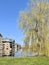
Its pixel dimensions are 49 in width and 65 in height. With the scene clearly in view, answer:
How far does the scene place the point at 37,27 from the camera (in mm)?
25578

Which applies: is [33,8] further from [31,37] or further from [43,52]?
[43,52]

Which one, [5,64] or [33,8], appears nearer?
[5,64]

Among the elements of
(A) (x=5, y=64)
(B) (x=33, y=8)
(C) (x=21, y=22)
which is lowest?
(A) (x=5, y=64)

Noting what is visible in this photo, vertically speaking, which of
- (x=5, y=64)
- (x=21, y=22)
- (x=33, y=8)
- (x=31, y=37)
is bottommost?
(x=5, y=64)

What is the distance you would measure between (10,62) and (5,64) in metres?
0.53

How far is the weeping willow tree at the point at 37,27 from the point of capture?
2550cm

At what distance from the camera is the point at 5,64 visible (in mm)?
13555

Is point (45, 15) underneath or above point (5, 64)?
above

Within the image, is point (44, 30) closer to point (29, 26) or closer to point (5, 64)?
point (29, 26)

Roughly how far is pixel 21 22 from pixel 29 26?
3.45 ft

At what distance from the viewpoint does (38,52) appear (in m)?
25.8

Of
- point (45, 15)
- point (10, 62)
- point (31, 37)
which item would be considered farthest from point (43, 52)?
point (10, 62)

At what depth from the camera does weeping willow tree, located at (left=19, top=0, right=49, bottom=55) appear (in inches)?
1004

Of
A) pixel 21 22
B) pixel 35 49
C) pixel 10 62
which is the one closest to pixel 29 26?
pixel 21 22
